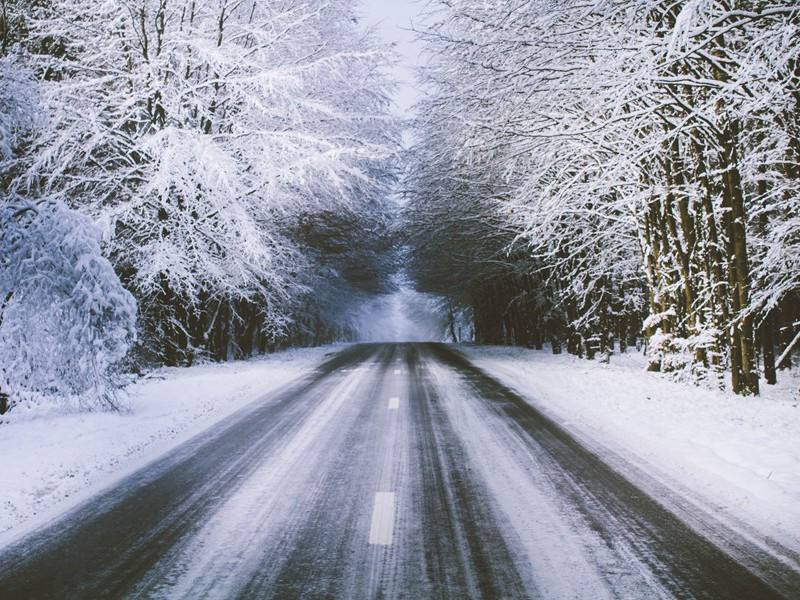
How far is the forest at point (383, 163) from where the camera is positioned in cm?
749

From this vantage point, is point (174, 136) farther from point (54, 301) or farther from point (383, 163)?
point (383, 163)

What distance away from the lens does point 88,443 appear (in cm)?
705

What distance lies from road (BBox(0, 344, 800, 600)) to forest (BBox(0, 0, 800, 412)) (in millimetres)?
3695

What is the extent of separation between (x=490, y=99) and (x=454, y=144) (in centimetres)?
772

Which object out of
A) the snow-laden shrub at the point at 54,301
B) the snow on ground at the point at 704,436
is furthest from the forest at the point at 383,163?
the snow on ground at the point at 704,436

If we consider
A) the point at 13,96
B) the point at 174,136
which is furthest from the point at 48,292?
the point at 174,136

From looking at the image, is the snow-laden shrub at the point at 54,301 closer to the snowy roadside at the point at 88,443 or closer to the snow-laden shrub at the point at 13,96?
the snowy roadside at the point at 88,443

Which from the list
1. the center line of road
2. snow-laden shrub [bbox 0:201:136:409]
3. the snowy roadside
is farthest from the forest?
the center line of road

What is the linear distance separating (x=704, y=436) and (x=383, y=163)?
739 inches

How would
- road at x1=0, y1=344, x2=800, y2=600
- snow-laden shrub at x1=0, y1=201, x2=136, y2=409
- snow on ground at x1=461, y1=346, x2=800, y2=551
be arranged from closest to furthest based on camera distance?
road at x1=0, y1=344, x2=800, y2=600 → snow on ground at x1=461, y1=346, x2=800, y2=551 → snow-laden shrub at x1=0, y1=201, x2=136, y2=409

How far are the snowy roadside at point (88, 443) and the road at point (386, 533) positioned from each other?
377mm

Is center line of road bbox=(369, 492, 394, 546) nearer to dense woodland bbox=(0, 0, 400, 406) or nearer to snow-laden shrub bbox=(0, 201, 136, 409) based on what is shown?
snow-laden shrub bbox=(0, 201, 136, 409)

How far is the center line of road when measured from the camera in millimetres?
3971

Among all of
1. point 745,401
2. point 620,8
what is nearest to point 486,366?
point 745,401
